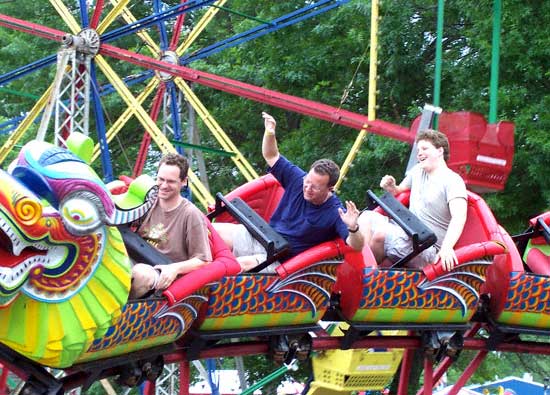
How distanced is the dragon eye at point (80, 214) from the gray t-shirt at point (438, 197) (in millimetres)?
2392

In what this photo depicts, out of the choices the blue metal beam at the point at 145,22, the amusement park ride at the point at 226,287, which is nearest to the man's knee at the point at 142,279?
the amusement park ride at the point at 226,287

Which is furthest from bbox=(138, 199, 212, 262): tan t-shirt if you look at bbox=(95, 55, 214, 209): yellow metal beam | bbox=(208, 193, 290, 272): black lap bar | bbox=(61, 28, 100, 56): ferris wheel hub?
bbox=(95, 55, 214, 209): yellow metal beam

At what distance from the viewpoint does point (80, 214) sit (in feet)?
13.4

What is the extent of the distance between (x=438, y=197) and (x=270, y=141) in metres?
1.06

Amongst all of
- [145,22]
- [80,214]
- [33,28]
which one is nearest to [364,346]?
[80,214]

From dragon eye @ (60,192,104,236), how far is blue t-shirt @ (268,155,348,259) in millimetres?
1554

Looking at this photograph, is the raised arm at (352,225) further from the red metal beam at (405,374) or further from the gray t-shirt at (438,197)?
the red metal beam at (405,374)

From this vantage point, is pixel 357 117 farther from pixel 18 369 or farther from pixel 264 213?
pixel 18 369

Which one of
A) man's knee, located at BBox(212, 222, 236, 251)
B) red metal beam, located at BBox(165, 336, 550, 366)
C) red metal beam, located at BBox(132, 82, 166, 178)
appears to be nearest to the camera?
red metal beam, located at BBox(165, 336, 550, 366)

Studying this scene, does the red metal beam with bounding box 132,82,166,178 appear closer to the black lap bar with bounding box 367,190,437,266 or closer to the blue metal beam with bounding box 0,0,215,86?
the blue metal beam with bounding box 0,0,215,86

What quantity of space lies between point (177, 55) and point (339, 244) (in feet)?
25.2

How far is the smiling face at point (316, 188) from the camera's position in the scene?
17.9 ft

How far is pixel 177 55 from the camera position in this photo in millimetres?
12836

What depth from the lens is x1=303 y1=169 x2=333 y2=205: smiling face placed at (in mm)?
5469
